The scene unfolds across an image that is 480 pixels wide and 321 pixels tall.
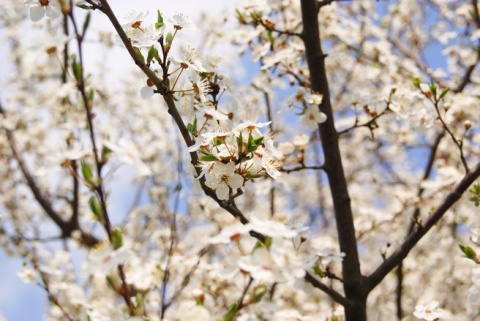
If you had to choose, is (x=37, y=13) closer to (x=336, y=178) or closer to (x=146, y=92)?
(x=146, y=92)

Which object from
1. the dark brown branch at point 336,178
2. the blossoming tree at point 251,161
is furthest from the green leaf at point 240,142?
the dark brown branch at point 336,178

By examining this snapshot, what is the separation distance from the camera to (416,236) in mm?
2066

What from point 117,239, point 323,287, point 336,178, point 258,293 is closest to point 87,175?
point 117,239

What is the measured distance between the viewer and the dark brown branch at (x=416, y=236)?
2.05m

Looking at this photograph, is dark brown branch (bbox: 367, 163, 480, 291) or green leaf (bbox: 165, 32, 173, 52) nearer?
green leaf (bbox: 165, 32, 173, 52)

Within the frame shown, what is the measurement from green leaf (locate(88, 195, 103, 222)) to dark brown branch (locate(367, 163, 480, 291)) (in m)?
1.26

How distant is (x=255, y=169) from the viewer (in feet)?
4.99

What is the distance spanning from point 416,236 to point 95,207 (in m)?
1.40

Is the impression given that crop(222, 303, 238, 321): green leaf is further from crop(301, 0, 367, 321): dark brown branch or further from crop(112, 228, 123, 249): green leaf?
crop(301, 0, 367, 321): dark brown branch

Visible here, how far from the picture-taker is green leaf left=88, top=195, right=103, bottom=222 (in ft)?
4.19

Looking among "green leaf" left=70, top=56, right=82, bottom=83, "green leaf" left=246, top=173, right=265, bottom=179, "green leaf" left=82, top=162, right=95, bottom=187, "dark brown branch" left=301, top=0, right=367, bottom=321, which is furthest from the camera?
"dark brown branch" left=301, top=0, right=367, bottom=321

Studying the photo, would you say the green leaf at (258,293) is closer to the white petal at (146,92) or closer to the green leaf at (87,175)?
the green leaf at (87,175)

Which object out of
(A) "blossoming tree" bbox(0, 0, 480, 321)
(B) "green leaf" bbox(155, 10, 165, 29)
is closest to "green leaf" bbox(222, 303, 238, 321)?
(A) "blossoming tree" bbox(0, 0, 480, 321)

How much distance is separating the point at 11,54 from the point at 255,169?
27.1 feet
